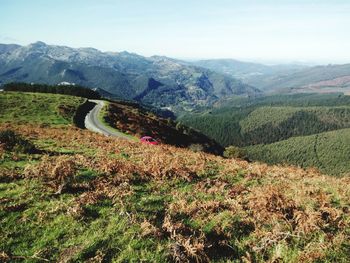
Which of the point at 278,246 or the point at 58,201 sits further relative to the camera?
the point at 58,201

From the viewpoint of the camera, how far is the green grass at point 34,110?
59.0 m

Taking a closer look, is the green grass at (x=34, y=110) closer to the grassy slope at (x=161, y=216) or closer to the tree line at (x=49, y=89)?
the grassy slope at (x=161, y=216)

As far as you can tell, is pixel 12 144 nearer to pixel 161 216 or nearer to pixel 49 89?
pixel 161 216

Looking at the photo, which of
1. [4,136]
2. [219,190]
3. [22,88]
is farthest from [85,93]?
[219,190]

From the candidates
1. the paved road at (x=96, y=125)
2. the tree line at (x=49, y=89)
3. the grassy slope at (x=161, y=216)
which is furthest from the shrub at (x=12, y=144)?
the tree line at (x=49, y=89)

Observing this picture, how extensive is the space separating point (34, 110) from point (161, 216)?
6667 cm

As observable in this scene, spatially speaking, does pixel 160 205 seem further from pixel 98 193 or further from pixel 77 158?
pixel 77 158

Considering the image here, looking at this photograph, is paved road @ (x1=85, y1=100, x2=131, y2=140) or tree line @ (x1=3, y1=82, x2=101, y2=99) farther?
tree line @ (x1=3, y1=82, x2=101, y2=99)

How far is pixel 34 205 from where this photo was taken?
9.78 m

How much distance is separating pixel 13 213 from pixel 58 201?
1.32 m

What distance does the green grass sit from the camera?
5896 centimetres

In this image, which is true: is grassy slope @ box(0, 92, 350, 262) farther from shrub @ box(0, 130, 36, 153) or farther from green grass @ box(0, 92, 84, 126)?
green grass @ box(0, 92, 84, 126)

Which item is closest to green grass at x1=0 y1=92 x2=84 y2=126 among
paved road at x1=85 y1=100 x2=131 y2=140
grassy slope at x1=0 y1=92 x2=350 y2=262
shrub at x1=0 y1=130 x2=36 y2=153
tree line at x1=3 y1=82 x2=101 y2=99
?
paved road at x1=85 y1=100 x2=131 y2=140

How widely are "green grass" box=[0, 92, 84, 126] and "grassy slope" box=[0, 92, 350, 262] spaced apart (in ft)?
157
